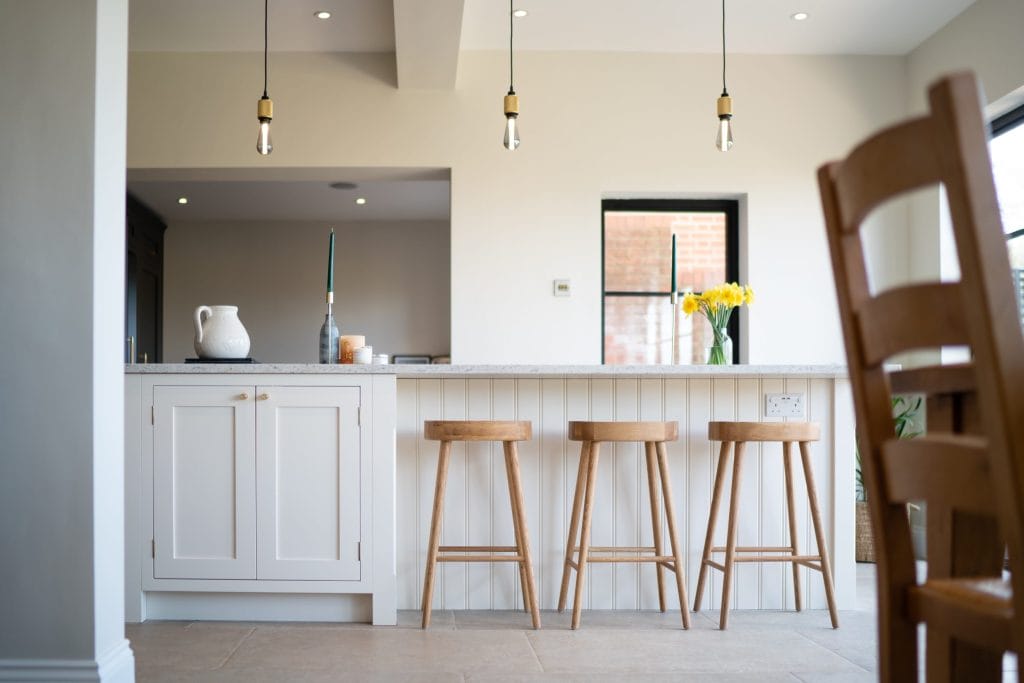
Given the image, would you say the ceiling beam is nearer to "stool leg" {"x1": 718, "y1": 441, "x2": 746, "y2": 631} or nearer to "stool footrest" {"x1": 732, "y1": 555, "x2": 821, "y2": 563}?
"stool leg" {"x1": 718, "y1": 441, "x2": 746, "y2": 631}

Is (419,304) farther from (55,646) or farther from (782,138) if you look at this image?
(55,646)

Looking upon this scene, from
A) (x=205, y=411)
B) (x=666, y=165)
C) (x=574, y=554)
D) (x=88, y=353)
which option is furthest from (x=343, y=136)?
(x=88, y=353)

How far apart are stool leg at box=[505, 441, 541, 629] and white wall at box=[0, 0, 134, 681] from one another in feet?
4.41

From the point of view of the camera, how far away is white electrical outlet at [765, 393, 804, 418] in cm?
361

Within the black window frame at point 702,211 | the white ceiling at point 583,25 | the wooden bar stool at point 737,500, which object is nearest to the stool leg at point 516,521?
the wooden bar stool at point 737,500

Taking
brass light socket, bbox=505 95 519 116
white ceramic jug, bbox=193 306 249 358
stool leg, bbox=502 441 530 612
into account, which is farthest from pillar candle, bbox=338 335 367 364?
brass light socket, bbox=505 95 519 116

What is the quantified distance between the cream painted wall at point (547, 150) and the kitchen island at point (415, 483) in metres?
1.78

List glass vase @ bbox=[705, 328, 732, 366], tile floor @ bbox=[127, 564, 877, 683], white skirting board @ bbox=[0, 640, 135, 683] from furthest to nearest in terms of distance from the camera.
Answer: glass vase @ bbox=[705, 328, 732, 366]
tile floor @ bbox=[127, 564, 877, 683]
white skirting board @ bbox=[0, 640, 135, 683]

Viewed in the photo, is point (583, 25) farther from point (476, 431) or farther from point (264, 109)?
point (476, 431)

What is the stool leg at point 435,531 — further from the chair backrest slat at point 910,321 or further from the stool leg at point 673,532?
the chair backrest slat at point 910,321

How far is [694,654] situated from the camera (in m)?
2.93

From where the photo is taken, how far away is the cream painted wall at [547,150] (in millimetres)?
5355

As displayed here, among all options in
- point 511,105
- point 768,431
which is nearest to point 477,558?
point 768,431

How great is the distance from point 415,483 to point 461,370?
492mm
